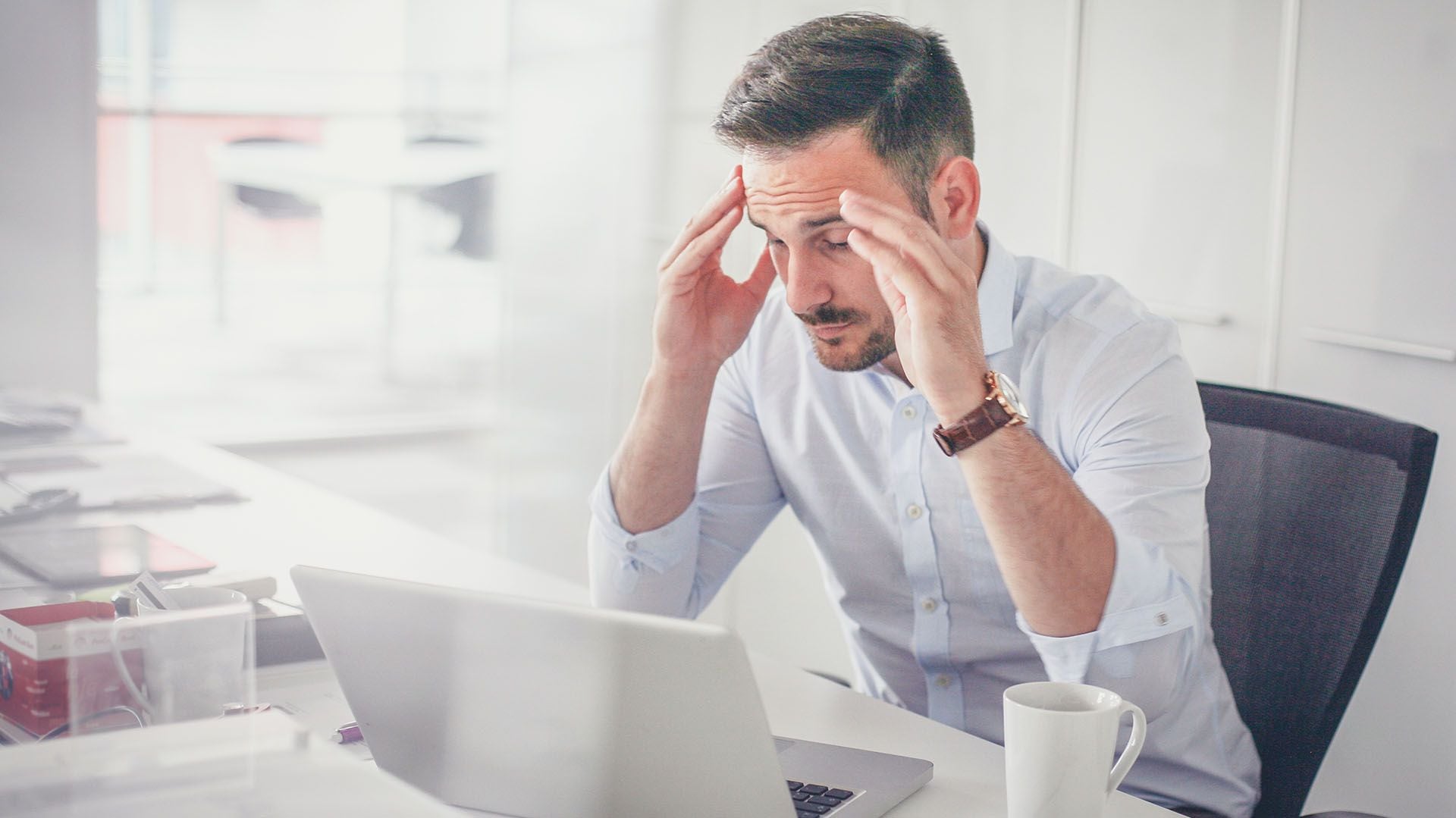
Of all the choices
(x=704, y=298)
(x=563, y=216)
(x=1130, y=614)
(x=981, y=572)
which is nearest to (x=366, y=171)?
(x=563, y=216)

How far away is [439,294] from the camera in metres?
3.72

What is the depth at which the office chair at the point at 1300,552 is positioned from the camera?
3.48ft

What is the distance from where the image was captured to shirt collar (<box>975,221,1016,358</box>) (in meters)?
1.26

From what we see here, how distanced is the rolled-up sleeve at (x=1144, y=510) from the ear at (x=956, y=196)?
18cm

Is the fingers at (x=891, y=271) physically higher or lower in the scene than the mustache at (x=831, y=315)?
higher

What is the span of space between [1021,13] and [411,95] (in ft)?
7.11

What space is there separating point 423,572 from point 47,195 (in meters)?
0.48

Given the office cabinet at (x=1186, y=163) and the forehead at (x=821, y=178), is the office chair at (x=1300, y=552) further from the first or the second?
the office cabinet at (x=1186, y=163)

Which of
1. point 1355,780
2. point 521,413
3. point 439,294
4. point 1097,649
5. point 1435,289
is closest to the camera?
point 1097,649

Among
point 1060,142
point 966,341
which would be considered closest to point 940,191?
point 966,341

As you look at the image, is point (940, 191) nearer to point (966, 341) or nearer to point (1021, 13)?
point (966, 341)

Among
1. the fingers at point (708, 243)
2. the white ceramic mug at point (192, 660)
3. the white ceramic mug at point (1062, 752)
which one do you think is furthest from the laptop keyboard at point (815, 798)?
the fingers at point (708, 243)

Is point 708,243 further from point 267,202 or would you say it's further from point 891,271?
point 267,202

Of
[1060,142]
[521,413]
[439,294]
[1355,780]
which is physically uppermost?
[1060,142]
